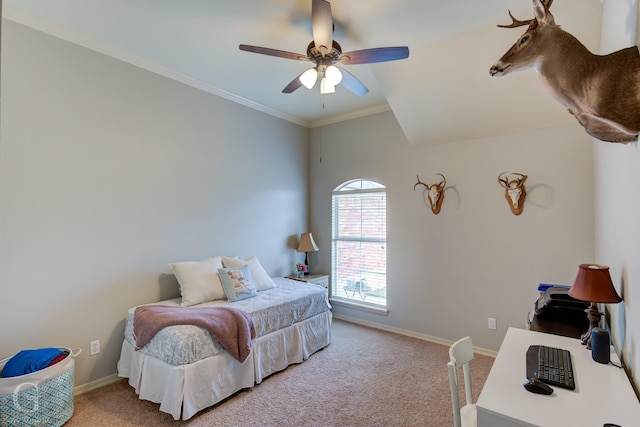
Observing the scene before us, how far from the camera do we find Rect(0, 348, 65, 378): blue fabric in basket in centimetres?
222

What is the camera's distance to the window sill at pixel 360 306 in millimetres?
4230

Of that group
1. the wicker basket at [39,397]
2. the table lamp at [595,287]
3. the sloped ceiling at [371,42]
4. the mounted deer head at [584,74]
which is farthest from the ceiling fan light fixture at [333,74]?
the wicker basket at [39,397]

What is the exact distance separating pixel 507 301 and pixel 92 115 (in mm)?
4276

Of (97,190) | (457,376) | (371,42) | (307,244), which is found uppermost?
(371,42)

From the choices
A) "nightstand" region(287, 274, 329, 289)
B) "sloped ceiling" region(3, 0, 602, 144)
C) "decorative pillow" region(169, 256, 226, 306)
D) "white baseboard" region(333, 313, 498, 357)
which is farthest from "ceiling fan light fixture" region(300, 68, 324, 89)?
"white baseboard" region(333, 313, 498, 357)

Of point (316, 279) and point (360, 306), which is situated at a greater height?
point (316, 279)

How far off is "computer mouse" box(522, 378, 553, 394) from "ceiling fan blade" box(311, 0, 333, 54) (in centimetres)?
223

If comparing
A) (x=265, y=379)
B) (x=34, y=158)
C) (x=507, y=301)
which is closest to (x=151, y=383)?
(x=265, y=379)

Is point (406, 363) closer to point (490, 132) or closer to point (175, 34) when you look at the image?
point (490, 132)

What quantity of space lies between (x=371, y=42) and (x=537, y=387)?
264 cm

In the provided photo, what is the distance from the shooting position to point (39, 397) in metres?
2.20

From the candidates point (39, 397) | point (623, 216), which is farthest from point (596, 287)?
point (39, 397)

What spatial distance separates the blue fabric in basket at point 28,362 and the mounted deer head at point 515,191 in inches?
161

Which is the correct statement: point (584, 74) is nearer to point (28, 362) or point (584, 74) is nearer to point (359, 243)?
point (359, 243)
